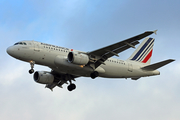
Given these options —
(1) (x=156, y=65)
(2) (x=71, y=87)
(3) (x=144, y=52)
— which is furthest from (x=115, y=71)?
(3) (x=144, y=52)

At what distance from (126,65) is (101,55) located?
540 centimetres

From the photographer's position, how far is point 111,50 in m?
37.5

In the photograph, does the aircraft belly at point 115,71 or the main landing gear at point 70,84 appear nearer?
the aircraft belly at point 115,71

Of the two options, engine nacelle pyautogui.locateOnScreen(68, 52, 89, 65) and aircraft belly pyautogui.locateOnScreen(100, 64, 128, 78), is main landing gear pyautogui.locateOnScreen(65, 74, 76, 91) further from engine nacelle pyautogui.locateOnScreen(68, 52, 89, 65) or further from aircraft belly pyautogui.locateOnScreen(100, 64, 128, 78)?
engine nacelle pyautogui.locateOnScreen(68, 52, 89, 65)

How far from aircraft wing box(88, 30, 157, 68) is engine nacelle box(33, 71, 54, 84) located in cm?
801

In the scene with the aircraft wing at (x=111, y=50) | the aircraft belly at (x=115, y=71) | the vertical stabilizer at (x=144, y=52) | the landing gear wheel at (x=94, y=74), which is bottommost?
the landing gear wheel at (x=94, y=74)

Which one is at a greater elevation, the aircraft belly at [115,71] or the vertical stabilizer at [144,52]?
the vertical stabilizer at [144,52]

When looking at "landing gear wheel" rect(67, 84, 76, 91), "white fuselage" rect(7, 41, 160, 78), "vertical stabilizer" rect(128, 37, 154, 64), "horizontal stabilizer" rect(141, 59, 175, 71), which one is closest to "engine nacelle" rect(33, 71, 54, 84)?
"landing gear wheel" rect(67, 84, 76, 91)

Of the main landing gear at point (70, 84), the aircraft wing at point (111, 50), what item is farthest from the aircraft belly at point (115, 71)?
the main landing gear at point (70, 84)

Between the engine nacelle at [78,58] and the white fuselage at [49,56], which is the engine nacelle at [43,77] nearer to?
the white fuselage at [49,56]

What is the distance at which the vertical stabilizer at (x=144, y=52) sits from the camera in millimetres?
46487

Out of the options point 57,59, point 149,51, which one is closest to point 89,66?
point 57,59

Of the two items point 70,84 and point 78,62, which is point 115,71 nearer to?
point 78,62

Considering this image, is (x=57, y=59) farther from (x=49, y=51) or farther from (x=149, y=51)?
(x=149, y=51)
